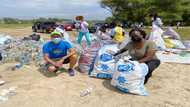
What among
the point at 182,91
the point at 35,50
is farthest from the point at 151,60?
the point at 35,50

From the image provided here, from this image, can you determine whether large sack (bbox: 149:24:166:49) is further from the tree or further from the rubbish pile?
the tree

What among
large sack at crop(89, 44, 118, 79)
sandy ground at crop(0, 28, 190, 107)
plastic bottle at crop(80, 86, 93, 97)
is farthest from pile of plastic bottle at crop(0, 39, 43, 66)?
plastic bottle at crop(80, 86, 93, 97)

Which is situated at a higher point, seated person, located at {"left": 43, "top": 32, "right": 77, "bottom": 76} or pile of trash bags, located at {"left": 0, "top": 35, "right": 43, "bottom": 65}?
seated person, located at {"left": 43, "top": 32, "right": 77, "bottom": 76}

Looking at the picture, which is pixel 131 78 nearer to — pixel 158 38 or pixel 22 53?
pixel 22 53

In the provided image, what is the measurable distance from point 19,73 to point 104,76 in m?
1.73

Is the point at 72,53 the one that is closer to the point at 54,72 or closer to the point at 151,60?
the point at 54,72

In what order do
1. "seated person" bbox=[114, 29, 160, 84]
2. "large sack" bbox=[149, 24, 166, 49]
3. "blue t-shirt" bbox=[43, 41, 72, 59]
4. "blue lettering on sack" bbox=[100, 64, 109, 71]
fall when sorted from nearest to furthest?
"seated person" bbox=[114, 29, 160, 84] → "blue lettering on sack" bbox=[100, 64, 109, 71] → "blue t-shirt" bbox=[43, 41, 72, 59] → "large sack" bbox=[149, 24, 166, 49]

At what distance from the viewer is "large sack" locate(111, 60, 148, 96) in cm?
511

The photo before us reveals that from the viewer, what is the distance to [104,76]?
5.89m

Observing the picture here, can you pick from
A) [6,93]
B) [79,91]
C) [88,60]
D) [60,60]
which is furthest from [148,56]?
[6,93]

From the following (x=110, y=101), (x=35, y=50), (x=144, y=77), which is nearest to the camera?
(x=110, y=101)

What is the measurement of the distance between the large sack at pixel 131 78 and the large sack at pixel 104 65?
0.63 metres

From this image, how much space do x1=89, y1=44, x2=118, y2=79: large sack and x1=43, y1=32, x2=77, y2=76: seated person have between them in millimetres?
432

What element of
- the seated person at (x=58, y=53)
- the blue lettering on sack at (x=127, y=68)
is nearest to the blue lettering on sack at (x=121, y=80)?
the blue lettering on sack at (x=127, y=68)
